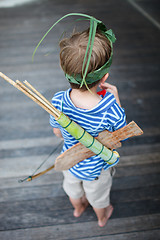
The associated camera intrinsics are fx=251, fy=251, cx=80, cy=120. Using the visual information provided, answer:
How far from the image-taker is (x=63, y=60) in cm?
84

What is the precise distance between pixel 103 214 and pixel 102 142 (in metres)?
0.62

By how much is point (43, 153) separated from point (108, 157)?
3.11 feet

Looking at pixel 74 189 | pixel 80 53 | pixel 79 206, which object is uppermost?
pixel 80 53

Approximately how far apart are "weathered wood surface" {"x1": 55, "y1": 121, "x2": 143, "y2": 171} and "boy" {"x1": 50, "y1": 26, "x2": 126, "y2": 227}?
0.09ft

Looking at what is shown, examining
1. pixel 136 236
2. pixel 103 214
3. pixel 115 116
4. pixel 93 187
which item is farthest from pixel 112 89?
pixel 136 236

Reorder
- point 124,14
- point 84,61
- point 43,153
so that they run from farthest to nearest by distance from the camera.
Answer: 1. point 124,14
2. point 43,153
3. point 84,61

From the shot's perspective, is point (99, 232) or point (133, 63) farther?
point (133, 63)

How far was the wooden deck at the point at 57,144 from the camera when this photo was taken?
58.3 inches

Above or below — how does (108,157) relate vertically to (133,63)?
above

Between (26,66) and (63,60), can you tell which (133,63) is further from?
(63,60)

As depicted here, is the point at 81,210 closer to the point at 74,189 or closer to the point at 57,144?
the point at 74,189

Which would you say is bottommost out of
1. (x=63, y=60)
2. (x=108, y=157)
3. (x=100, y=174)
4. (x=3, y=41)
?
(x=3, y=41)

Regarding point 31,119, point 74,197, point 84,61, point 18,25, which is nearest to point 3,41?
point 18,25

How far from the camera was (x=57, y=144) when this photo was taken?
6.47 feet
